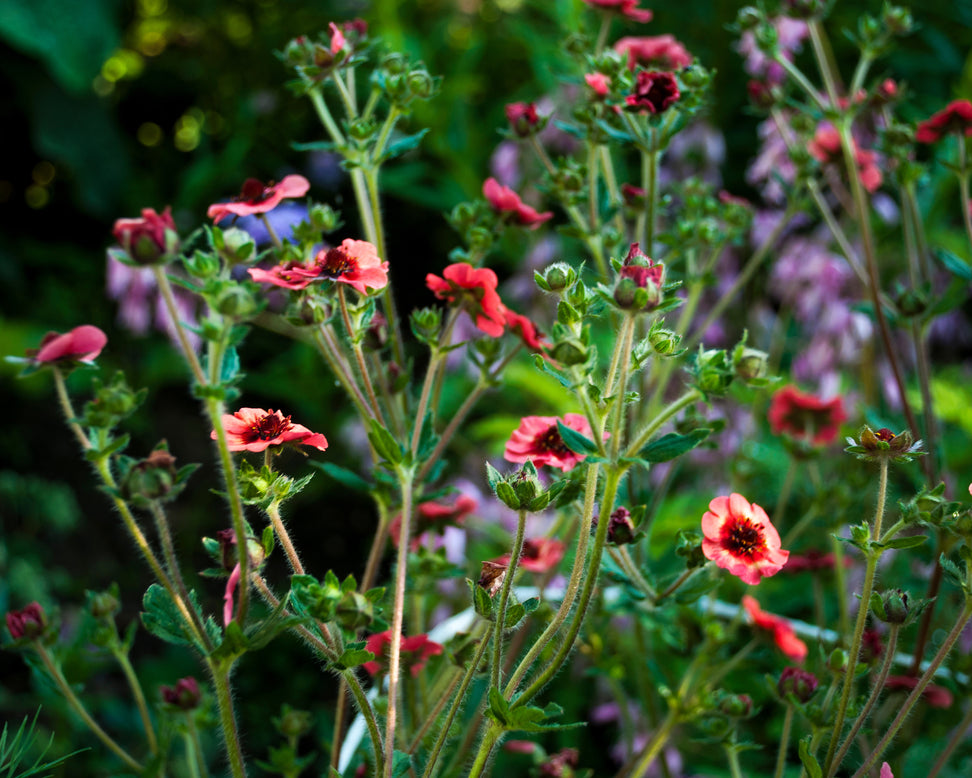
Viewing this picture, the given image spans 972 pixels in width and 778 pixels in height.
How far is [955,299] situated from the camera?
0.75m

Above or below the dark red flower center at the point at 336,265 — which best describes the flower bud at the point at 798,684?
below

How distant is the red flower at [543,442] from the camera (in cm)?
47

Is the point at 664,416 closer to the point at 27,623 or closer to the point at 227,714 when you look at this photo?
the point at 227,714

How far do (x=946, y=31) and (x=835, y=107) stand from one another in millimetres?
1492

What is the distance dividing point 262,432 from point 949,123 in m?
0.57

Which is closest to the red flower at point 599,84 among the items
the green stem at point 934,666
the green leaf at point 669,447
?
the green leaf at point 669,447

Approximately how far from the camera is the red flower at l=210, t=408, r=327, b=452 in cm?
43

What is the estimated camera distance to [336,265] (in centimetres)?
45

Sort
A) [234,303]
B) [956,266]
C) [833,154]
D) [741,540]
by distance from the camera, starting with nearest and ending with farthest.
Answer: [234,303], [741,540], [956,266], [833,154]

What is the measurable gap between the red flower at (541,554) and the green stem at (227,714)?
0.22 meters

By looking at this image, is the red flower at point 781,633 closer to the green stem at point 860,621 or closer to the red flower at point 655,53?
the green stem at point 860,621

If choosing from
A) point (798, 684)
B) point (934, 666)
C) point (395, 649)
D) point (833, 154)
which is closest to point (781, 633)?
point (798, 684)

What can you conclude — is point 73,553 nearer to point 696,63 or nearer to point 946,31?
point 696,63

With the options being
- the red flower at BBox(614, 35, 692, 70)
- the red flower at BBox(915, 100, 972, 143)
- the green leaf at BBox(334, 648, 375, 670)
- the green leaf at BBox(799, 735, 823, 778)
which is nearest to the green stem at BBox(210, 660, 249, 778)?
the green leaf at BBox(334, 648, 375, 670)
